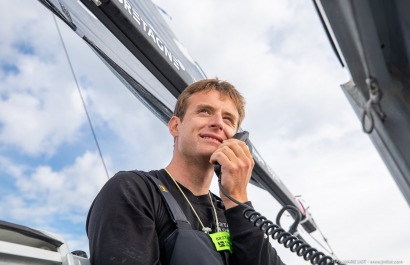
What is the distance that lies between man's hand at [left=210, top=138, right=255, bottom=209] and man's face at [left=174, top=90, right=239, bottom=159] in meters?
0.11

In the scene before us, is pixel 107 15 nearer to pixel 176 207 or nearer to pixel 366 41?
pixel 176 207

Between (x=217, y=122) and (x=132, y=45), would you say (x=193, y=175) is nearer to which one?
(x=217, y=122)

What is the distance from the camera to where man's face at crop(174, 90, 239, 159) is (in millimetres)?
1483

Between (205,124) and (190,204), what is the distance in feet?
1.08

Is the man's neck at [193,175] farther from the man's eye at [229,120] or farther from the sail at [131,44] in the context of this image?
the sail at [131,44]

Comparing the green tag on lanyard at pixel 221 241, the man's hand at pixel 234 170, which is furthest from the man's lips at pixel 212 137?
the green tag on lanyard at pixel 221 241

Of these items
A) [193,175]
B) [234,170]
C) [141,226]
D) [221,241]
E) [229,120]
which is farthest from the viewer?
→ [229,120]

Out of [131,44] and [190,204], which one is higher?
[131,44]

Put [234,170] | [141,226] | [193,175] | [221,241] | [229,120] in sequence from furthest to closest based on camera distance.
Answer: [229,120]
[193,175]
[234,170]
[221,241]
[141,226]

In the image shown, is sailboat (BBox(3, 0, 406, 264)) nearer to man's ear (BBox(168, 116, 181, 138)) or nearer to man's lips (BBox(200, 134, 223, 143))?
man's ear (BBox(168, 116, 181, 138))

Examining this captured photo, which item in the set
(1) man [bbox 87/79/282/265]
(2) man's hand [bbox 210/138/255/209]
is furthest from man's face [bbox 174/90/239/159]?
(2) man's hand [bbox 210/138/255/209]

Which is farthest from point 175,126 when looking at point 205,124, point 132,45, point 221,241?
point 221,241

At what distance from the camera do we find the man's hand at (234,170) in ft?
4.25

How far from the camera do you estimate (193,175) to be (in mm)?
1468
